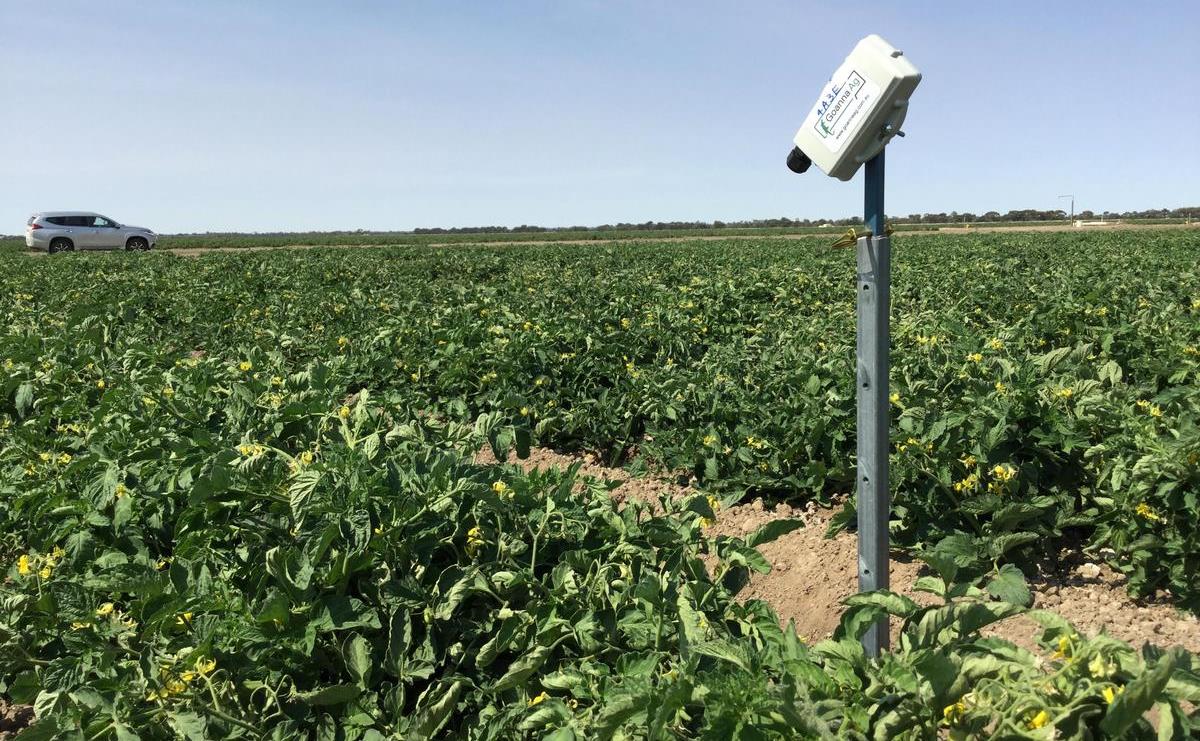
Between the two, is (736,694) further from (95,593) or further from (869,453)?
(95,593)

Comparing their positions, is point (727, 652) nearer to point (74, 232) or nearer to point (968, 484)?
point (968, 484)

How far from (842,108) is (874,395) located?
714 millimetres

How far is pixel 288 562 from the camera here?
224 centimetres

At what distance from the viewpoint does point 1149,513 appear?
3.21m

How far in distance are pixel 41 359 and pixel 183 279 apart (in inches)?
364

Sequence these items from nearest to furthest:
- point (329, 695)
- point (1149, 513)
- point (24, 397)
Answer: point (329, 695) → point (1149, 513) → point (24, 397)

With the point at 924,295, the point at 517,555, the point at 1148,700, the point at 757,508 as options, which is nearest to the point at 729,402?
the point at 757,508

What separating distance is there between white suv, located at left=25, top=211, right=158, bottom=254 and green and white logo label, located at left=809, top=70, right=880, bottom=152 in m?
33.3

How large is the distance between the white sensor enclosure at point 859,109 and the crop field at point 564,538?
95 centimetres

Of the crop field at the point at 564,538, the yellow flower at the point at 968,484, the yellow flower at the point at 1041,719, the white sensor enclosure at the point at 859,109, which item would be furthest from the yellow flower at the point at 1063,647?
the yellow flower at the point at 968,484

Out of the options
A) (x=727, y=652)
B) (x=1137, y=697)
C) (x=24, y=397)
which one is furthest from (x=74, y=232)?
Answer: (x=1137, y=697)

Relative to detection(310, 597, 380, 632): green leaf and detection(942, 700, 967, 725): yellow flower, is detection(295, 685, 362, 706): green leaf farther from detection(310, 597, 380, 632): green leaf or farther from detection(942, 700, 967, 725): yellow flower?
detection(942, 700, 967, 725): yellow flower

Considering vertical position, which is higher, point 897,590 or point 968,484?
point 968,484

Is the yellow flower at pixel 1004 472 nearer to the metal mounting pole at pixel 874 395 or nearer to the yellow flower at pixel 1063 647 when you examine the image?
the metal mounting pole at pixel 874 395
